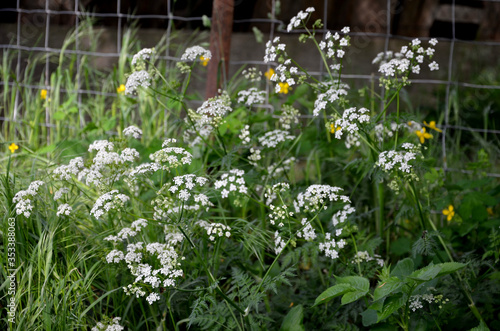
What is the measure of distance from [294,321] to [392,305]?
0.36 m

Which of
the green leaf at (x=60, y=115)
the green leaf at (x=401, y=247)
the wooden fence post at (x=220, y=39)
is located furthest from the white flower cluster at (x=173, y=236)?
the green leaf at (x=60, y=115)

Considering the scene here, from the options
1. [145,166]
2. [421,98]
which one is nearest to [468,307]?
[145,166]

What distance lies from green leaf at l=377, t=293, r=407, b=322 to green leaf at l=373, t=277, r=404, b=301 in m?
0.06

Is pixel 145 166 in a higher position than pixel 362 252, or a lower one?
higher

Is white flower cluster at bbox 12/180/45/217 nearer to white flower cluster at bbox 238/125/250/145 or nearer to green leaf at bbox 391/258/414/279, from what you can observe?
white flower cluster at bbox 238/125/250/145

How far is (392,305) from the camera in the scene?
1.80 metres

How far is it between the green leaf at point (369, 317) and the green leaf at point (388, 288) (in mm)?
238

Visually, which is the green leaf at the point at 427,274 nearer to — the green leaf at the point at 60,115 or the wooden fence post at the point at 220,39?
the wooden fence post at the point at 220,39

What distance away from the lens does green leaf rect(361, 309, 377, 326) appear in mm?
1959

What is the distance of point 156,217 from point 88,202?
55 cm

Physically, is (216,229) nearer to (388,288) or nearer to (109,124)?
(388,288)

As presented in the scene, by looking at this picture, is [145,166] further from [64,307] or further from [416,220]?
[416,220]

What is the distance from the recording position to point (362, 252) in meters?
2.13

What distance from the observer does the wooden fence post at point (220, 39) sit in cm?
317
